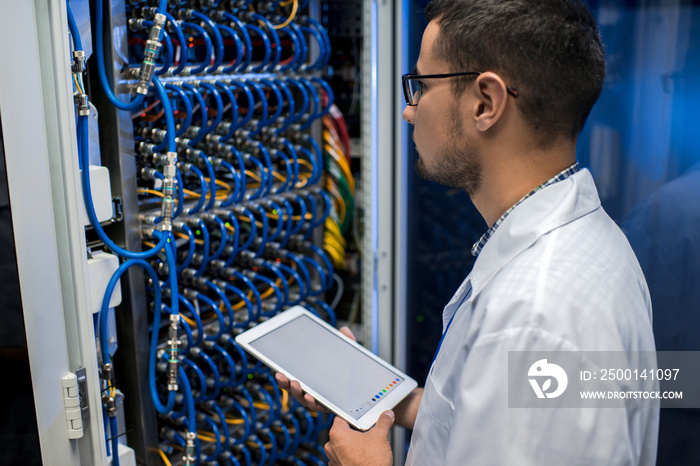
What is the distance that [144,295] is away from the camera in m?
1.65

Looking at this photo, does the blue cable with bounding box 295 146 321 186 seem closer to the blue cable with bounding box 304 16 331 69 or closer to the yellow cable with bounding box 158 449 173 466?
the blue cable with bounding box 304 16 331 69

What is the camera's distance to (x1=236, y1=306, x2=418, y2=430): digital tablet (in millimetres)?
1457

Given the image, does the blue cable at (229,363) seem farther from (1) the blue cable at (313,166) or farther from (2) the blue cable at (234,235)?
(1) the blue cable at (313,166)

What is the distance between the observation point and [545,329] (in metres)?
0.90

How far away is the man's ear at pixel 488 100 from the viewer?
1.03 meters

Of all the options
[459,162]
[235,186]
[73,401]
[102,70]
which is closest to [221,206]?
[235,186]

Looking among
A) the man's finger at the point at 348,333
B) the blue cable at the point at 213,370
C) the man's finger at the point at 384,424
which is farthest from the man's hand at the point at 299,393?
the blue cable at the point at 213,370

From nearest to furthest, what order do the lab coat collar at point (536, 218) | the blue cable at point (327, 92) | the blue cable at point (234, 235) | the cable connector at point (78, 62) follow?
the lab coat collar at point (536, 218)
the cable connector at point (78, 62)
the blue cable at point (234, 235)
the blue cable at point (327, 92)

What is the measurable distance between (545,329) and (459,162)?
1.27ft

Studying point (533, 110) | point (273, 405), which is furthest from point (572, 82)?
point (273, 405)

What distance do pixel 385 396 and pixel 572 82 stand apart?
87cm

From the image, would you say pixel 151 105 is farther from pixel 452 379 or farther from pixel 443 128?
pixel 452 379

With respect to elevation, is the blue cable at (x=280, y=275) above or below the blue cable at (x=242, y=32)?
below

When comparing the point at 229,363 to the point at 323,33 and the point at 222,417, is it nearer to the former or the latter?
the point at 222,417
